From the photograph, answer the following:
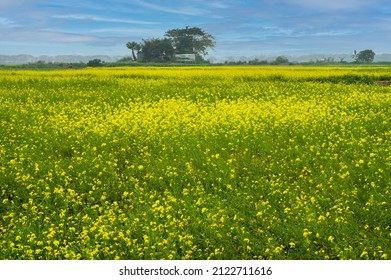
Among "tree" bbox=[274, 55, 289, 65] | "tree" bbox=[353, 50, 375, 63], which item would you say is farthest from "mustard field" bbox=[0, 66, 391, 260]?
"tree" bbox=[353, 50, 375, 63]

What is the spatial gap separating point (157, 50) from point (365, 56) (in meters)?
40.8

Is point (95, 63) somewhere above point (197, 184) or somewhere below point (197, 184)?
above

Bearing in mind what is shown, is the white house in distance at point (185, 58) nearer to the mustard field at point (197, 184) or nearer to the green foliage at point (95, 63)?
the green foliage at point (95, 63)

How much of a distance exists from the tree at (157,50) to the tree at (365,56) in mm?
36873

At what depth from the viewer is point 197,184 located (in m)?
7.93

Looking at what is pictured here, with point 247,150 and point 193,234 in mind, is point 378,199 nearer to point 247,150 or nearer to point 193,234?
point 193,234

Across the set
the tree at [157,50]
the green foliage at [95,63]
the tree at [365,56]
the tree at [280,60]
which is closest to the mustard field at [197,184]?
the green foliage at [95,63]

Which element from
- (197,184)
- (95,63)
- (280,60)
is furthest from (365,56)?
(197,184)

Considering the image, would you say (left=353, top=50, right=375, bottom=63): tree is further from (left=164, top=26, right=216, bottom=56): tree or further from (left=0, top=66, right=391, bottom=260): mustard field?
(left=0, top=66, right=391, bottom=260): mustard field

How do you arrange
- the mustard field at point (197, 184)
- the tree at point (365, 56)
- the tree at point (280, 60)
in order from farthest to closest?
the tree at point (365, 56) → the tree at point (280, 60) → the mustard field at point (197, 184)

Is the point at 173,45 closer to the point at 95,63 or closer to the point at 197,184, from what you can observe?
the point at 95,63

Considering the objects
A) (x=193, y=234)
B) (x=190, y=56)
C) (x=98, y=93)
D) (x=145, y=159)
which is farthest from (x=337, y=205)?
(x=190, y=56)

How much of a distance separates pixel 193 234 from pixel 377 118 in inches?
333

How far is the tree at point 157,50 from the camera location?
65.9 m
